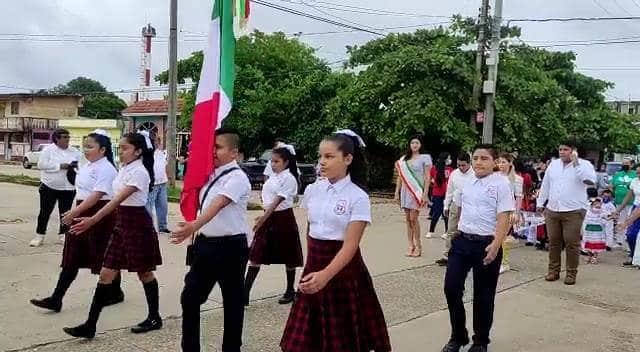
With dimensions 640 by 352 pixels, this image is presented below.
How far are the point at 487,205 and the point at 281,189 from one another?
194 centimetres

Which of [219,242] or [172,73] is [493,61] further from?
[219,242]

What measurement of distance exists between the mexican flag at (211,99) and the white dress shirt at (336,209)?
0.85 m

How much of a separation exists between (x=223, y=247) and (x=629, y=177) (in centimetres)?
926

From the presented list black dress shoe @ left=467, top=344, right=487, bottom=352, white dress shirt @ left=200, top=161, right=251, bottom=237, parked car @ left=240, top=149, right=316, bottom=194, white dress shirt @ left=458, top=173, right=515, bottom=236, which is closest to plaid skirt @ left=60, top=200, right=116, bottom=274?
white dress shirt @ left=200, top=161, right=251, bottom=237

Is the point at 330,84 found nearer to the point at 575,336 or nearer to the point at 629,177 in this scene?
the point at 629,177

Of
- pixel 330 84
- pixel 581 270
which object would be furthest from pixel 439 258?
pixel 330 84

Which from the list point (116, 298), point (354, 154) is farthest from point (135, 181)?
point (354, 154)

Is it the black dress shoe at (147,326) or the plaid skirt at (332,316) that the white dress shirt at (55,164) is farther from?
the plaid skirt at (332,316)

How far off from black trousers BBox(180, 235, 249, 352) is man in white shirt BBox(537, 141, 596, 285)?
4.88 metres

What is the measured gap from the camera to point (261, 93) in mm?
25750

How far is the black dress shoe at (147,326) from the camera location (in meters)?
5.25

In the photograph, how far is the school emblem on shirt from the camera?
3.57m

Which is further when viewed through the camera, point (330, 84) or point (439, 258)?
point (330, 84)

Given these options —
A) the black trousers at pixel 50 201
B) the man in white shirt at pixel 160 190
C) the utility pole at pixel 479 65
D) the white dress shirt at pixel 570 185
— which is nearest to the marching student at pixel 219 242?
the white dress shirt at pixel 570 185
